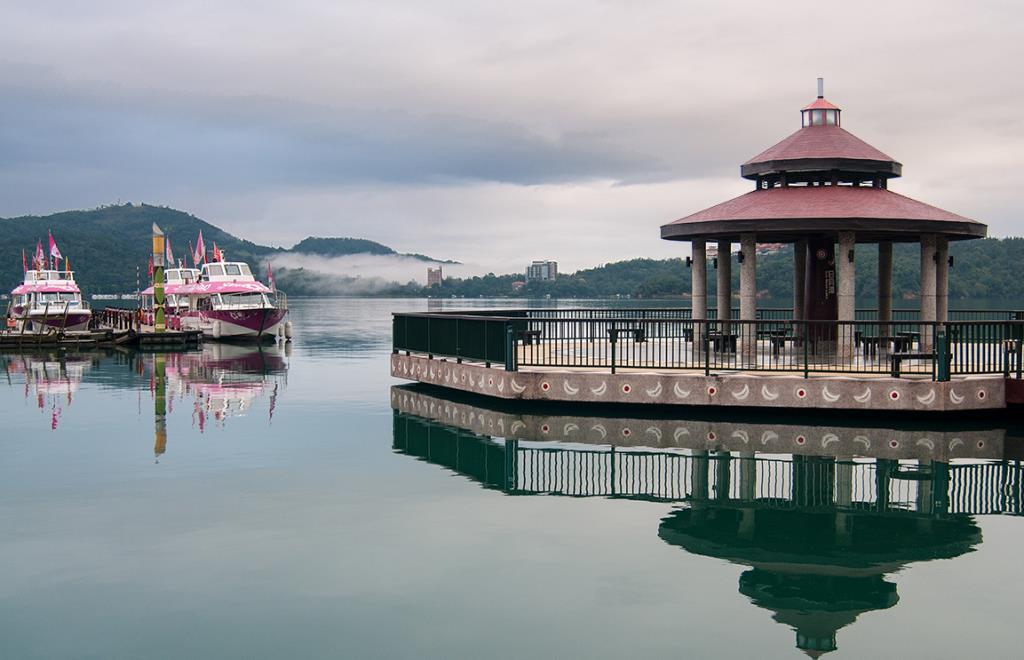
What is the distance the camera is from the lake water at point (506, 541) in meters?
8.89

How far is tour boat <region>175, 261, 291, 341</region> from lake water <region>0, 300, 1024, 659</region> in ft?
131

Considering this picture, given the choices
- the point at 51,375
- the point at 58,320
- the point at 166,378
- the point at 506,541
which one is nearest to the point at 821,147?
the point at 506,541

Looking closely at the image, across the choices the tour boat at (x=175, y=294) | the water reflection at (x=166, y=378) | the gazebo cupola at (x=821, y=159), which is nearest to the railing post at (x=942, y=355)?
the gazebo cupola at (x=821, y=159)

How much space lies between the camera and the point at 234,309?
6244 cm

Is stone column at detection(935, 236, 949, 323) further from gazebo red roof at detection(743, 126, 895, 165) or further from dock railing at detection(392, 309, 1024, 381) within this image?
gazebo red roof at detection(743, 126, 895, 165)

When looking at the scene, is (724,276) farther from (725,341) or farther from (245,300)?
(245,300)

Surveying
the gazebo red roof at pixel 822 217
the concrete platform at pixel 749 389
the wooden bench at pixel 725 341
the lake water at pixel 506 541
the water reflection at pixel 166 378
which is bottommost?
the lake water at pixel 506 541

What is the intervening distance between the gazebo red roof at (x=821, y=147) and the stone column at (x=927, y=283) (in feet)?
8.34

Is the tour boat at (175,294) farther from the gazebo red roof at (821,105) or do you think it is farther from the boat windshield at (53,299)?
the gazebo red roof at (821,105)

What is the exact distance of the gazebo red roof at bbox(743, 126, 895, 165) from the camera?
2623 cm

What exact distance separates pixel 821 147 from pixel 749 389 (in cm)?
838

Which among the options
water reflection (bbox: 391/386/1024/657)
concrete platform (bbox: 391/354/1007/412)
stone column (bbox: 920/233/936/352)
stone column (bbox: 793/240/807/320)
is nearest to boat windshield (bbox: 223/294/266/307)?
water reflection (bbox: 391/386/1024/657)

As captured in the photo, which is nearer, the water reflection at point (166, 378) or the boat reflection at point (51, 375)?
the water reflection at point (166, 378)

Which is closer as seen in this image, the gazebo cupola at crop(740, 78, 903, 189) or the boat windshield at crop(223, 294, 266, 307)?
the gazebo cupola at crop(740, 78, 903, 189)
